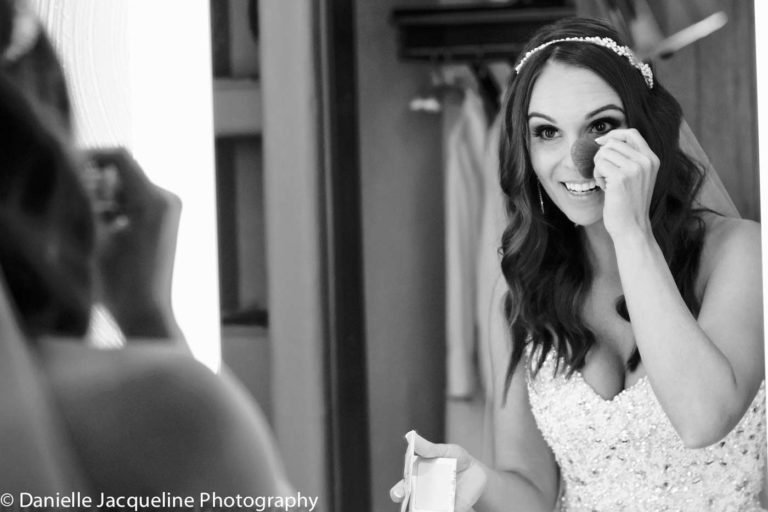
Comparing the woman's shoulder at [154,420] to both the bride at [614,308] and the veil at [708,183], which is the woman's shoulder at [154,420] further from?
the veil at [708,183]

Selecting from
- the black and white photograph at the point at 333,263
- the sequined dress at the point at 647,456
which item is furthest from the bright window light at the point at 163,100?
the sequined dress at the point at 647,456

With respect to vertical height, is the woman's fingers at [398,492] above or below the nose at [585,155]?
below

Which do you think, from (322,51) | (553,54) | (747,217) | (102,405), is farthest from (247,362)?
(747,217)

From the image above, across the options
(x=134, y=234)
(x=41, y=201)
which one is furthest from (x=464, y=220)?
(x=41, y=201)

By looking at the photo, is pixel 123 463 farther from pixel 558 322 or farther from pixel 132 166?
pixel 558 322

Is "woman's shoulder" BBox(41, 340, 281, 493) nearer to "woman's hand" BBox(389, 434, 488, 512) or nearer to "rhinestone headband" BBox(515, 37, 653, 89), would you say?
"woman's hand" BBox(389, 434, 488, 512)

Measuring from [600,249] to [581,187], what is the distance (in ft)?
0.56

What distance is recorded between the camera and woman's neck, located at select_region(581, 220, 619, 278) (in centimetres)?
128

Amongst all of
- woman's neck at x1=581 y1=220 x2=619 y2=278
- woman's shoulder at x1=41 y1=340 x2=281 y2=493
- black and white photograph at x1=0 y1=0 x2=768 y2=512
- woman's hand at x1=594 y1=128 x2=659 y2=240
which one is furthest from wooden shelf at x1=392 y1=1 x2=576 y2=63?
woman's shoulder at x1=41 y1=340 x2=281 y2=493

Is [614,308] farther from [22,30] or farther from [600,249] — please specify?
[22,30]

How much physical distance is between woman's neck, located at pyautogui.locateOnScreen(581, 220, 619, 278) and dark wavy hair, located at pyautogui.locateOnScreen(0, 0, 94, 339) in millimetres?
667

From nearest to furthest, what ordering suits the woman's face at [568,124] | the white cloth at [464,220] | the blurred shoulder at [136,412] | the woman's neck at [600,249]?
the blurred shoulder at [136,412]
the woman's face at [568,124]
the woman's neck at [600,249]
the white cloth at [464,220]

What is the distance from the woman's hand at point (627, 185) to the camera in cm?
103

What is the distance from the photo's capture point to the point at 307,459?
1.15m
